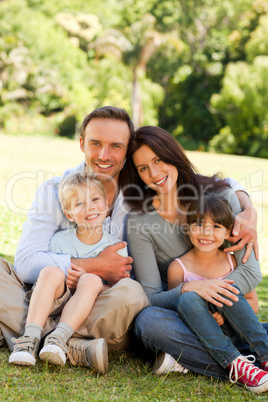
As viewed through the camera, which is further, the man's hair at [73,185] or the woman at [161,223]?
the man's hair at [73,185]

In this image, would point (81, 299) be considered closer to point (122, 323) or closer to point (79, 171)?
point (122, 323)

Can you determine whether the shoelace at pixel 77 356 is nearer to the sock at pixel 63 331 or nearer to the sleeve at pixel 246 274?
the sock at pixel 63 331

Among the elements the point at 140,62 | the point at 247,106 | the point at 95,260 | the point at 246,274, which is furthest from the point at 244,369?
the point at 140,62

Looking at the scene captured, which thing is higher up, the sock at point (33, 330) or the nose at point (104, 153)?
the nose at point (104, 153)

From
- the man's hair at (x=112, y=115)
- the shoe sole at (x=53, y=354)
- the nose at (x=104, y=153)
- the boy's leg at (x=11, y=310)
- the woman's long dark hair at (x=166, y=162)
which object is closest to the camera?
the shoe sole at (x=53, y=354)

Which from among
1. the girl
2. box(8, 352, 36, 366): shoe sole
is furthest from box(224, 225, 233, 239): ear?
box(8, 352, 36, 366): shoe sole

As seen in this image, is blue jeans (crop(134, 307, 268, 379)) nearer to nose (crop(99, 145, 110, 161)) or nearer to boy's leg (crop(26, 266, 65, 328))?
boy's leg (crop(26, 266, 65, 328))

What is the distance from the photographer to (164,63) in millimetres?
34281

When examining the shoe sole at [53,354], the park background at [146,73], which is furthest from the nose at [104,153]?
the park background at [146,73]

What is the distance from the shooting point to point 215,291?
2.62 metres

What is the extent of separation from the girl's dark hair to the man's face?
653 millimetres

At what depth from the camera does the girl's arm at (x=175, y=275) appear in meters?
3.00

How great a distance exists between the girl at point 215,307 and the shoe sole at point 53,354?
703 mm

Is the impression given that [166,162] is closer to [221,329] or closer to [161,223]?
[161,223]
